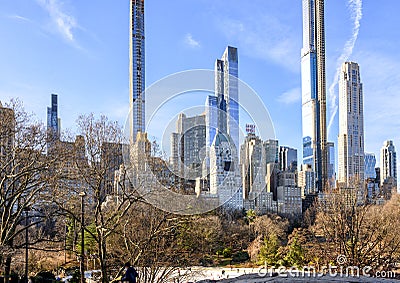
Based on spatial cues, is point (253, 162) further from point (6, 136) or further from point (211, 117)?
point (6, 136)

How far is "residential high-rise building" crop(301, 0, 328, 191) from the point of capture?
463 feet

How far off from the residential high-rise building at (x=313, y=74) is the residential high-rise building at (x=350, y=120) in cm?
712

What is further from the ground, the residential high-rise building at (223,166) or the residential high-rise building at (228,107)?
the residential high-rise building at (228,107)

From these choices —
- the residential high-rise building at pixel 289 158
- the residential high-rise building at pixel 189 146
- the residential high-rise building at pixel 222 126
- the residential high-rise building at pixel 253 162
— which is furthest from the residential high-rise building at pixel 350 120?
the residential high-rise building at pixel 189 146

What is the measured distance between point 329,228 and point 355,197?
5.38 ft

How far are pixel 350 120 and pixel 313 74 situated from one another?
20.5 meters

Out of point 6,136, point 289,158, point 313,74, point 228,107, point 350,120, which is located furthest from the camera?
point 313,74

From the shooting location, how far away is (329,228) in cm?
1798

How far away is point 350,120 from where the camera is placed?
433ft

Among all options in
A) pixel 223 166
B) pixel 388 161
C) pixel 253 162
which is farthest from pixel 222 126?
pixel 388 161

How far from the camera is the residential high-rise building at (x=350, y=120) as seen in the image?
11812 centimetres

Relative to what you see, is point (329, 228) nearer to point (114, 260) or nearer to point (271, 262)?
point (114, 260)

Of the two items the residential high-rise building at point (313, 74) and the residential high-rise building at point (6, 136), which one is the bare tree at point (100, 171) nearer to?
the residential high-rise building at point (6, 136)

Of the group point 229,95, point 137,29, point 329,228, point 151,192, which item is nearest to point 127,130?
point 151,192
